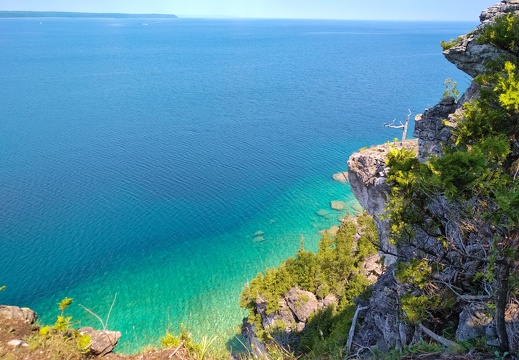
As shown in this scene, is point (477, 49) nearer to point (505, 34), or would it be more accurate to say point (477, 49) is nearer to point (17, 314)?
point (505, 34)

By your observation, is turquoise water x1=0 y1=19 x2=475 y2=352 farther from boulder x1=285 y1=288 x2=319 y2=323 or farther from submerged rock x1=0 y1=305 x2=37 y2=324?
boulder x1=285 y1=288 x2=319 y2=323

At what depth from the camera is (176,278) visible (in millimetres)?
32438

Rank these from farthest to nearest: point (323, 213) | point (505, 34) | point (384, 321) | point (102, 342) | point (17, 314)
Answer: point (323, 213)
point (384, 321)
point (505, 34)
point (17, 314)
point (102, 342)

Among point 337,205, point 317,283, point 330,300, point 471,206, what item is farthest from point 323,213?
point 471,206

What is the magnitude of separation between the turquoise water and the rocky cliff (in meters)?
7.72

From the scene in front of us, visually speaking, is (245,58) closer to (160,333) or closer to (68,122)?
(68,122)

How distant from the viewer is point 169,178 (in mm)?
47250

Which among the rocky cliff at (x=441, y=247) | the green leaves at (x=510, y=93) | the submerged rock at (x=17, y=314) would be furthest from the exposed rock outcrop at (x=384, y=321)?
the submerged rock at (x=17, y=314)

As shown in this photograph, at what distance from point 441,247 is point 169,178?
40.1 metres

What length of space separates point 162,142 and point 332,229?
3181 cm

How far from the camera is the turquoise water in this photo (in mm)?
31047

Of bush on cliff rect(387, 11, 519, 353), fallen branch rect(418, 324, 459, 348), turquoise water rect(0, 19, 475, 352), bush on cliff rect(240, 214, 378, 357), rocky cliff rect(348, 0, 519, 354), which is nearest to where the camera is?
bush on cliff rect(387, 11, 519, 353)

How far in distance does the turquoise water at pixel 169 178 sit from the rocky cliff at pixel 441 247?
25.3 ft

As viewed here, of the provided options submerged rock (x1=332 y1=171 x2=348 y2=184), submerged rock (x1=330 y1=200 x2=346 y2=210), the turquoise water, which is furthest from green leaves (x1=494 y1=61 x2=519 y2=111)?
submerged rock (x1=332 y1=171 x2=348 y2=184)
